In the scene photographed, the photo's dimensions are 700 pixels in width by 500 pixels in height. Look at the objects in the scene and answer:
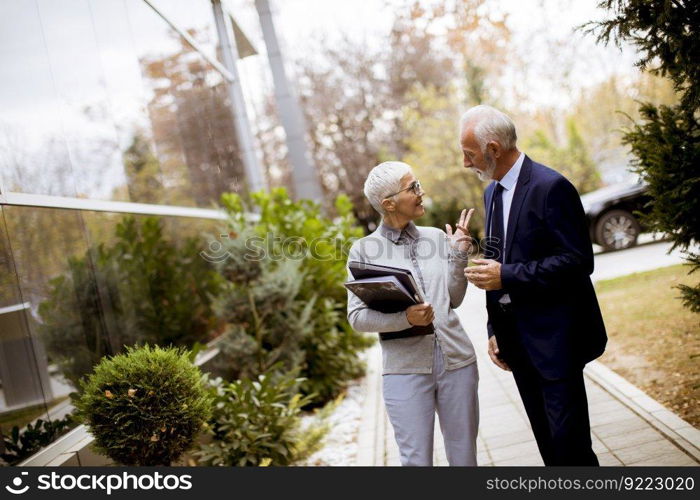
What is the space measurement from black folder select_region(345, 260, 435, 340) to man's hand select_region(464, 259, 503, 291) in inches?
9.0

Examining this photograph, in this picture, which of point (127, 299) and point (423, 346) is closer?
point (423, 346)

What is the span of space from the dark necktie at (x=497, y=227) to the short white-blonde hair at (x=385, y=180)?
377mm

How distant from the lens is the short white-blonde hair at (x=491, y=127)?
2363mm

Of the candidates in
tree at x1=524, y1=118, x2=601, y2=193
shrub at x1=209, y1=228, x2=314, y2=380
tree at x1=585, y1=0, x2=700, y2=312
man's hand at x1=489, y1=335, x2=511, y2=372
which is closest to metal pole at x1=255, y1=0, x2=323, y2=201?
tree at x1=524, y1=118, x2=601, y2=193

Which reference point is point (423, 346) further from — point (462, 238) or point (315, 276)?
point (315, 276)

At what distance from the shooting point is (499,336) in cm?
258

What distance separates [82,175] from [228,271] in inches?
65.7

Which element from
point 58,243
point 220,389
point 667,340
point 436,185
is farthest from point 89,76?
point 436,185

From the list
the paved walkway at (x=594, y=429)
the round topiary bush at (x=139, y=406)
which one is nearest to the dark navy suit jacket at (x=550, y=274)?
the paved walkway at (x=594, y=429)

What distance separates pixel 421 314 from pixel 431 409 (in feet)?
1.44

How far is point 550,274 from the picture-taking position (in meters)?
2.22

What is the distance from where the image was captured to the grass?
3.72 meters

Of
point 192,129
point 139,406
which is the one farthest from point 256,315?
point 192,129

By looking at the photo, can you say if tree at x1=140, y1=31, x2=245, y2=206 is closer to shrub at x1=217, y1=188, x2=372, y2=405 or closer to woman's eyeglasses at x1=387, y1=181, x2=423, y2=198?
shrub at x1=217, y1=188, x2=372, y2=405
